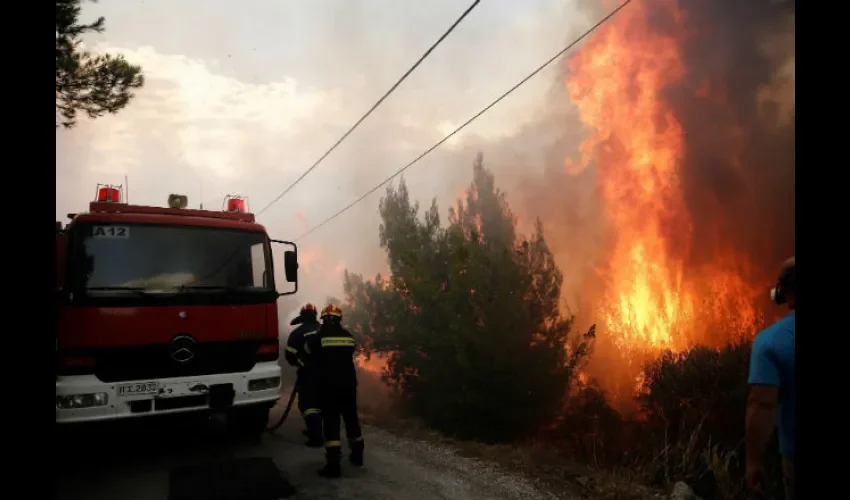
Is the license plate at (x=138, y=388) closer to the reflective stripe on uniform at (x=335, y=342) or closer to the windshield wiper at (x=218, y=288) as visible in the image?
the windshield wiper at (x=218, y=288)

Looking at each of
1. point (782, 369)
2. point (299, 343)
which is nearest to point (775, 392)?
point (782, 369)

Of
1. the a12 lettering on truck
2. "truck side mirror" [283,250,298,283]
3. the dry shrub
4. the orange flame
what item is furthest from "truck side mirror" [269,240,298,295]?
the orange flame

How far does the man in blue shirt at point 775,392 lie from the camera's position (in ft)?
7.06

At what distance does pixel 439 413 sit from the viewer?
11469 mm

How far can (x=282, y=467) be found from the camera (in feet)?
17.7

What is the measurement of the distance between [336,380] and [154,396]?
1.80 m

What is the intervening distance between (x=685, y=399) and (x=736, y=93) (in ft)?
63.2

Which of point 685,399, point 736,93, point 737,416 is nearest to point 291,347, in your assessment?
point 737,416

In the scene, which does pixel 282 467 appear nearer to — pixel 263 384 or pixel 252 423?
pixel 263 384

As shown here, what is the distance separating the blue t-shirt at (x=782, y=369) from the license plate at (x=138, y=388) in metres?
5.12

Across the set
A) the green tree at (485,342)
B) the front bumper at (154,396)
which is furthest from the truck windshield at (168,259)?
the green tree at (485,342)

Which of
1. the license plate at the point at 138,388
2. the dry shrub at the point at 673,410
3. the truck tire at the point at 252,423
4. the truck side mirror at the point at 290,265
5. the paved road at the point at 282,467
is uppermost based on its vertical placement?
the truck side mirror at the point at 290,265

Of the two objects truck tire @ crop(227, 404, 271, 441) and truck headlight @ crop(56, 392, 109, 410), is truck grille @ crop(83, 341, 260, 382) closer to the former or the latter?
truck headlight @ crop(56, 392, 109, 410)
